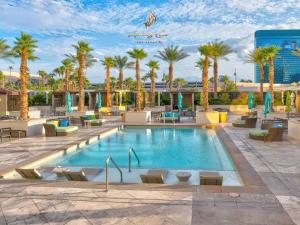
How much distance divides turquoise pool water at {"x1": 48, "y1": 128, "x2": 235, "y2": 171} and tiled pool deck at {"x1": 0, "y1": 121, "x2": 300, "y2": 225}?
9.15 ft

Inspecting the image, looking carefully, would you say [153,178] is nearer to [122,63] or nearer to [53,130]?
[53,130]

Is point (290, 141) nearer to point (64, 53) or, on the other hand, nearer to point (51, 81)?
point (64, 53)

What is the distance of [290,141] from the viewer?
13172 millimetres

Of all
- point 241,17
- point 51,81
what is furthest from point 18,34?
point 51,81

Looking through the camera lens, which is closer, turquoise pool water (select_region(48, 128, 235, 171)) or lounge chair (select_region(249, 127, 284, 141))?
turquoise pool water (select_region(48, 128, 235, 171))

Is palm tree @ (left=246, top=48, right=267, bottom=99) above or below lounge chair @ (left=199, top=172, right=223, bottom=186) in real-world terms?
above

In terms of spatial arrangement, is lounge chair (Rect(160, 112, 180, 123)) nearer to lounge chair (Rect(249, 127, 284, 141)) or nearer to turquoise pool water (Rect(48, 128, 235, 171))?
turquoise pool water (Rect(48, 128, 235, 171))

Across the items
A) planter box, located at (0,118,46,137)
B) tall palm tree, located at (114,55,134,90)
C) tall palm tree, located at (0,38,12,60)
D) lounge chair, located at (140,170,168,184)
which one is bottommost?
lounge chair, located at (140,170,168,184)

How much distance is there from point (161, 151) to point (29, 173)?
621 cm

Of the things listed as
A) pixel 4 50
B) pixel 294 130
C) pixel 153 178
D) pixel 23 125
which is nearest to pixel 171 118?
pixel 294 130

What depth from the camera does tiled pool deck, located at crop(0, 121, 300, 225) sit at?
16.3 ft

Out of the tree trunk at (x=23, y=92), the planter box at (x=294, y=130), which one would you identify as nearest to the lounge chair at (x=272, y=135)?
the planter box at (x=294, y=130)

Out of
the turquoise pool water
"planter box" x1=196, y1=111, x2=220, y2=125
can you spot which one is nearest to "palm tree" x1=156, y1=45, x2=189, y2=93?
"planter box" x1=196, y1=111, x2=220, y2=125

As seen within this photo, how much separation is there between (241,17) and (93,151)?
581 inches
